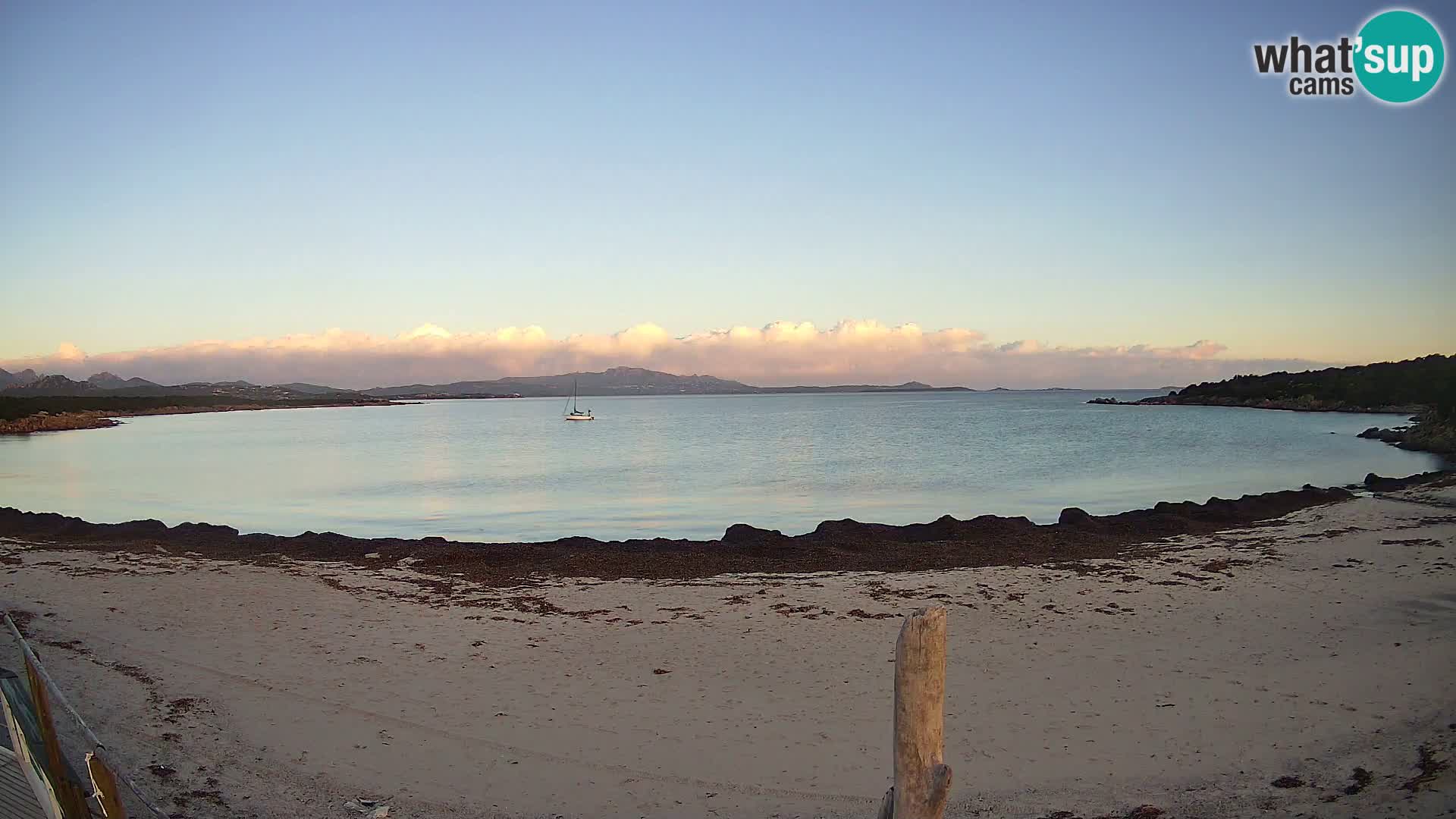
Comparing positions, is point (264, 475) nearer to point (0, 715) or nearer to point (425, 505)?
point (425, 505)

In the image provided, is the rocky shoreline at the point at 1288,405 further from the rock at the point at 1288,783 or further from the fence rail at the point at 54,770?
the fence rail at the point at 54,770

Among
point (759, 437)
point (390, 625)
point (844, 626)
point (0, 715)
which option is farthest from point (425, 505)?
point (759, 437)

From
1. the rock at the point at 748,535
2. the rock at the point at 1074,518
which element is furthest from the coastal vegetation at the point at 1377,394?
the rock at the point at 748,535

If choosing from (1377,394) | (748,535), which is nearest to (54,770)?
(748,535)

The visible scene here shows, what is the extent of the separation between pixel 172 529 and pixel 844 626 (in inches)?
551

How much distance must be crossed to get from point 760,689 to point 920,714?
460 cm

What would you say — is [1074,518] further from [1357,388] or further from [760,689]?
[1357,388]

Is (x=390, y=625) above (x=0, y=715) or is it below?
below

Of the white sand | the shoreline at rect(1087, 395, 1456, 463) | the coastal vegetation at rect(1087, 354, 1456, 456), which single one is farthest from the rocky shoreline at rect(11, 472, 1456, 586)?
the coastal vegetation at rect(1087, 354, 1456, 456)

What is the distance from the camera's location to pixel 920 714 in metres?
3.62

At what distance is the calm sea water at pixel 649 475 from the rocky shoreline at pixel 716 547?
443 centimetres

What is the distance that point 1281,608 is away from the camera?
1040 cm

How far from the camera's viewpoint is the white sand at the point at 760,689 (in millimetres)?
5973

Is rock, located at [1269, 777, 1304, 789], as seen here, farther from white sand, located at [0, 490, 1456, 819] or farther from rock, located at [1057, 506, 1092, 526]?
rock, located at [1057, 506, 1092, 526]
